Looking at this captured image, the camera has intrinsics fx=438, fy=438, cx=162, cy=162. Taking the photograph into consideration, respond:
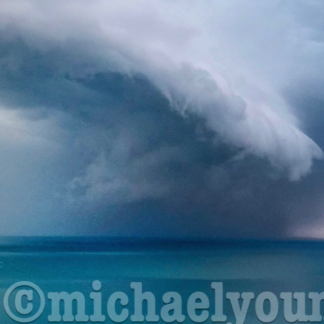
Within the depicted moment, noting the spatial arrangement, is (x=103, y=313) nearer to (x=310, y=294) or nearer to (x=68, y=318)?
(x=68, y=318)

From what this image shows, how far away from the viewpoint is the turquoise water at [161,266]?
2445mm

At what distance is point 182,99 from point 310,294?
52.3 inches

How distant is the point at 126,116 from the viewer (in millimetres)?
2617

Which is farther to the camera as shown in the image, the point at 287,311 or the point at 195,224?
the point at 195,224

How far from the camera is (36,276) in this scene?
2486 mm

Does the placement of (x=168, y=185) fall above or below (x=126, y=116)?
below

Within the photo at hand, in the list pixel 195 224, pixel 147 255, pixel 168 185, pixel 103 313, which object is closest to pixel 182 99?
pixel 168 185

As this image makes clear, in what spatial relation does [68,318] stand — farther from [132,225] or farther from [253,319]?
[253,319]

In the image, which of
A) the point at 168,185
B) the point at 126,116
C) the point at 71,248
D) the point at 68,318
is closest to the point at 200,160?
the point at 168,185

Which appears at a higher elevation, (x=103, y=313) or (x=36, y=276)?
(x=36, y=276)

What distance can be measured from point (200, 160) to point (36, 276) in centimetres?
116

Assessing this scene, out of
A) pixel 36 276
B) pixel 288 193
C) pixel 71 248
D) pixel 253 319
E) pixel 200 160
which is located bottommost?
pixel 253 319

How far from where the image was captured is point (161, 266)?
8.36 feet

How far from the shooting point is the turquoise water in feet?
8.02
